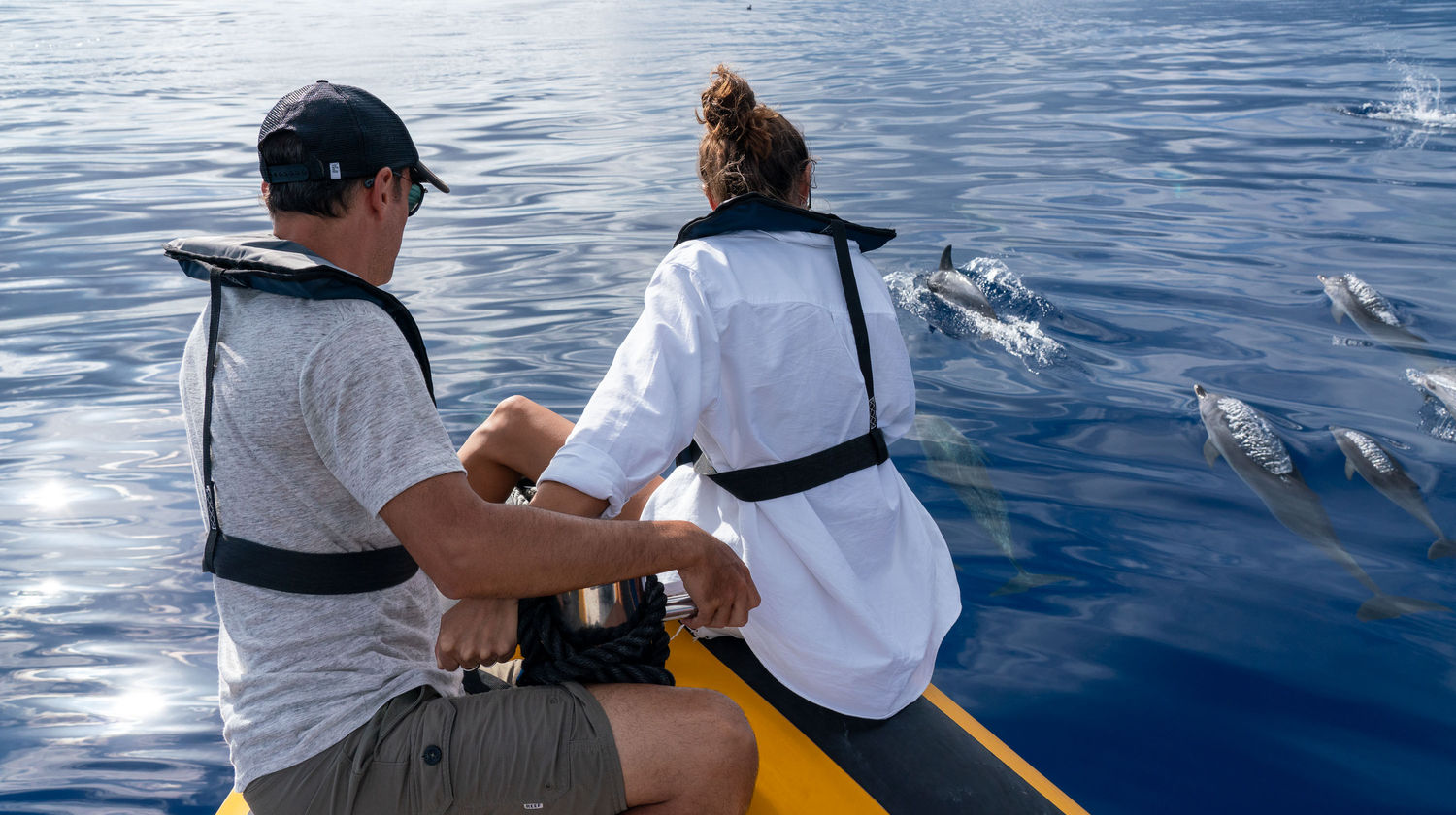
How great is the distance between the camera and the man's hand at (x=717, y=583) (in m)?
2.26

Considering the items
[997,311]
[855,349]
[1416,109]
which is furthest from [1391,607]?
[1416,109]

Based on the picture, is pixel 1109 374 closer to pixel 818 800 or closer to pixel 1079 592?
pixel 1079 592

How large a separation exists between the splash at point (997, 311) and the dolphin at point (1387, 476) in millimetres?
2437

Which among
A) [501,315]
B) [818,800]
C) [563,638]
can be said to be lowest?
[501,315]

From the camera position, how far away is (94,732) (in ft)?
12.8

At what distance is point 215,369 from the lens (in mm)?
2029

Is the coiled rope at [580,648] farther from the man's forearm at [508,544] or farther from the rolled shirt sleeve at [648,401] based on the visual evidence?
the rolled shirt sleeve at [648,401]

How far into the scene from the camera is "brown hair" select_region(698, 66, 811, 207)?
2.69 m

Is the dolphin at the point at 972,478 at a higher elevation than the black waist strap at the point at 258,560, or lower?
lower

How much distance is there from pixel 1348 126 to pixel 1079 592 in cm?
1518

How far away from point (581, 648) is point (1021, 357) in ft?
20.1

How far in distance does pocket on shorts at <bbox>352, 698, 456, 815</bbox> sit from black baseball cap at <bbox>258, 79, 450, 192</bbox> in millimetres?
1188

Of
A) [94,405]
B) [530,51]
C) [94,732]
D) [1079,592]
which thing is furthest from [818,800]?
[530,51]

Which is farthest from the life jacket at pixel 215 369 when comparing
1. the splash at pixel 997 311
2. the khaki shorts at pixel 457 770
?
the splash at pixel 997 311
